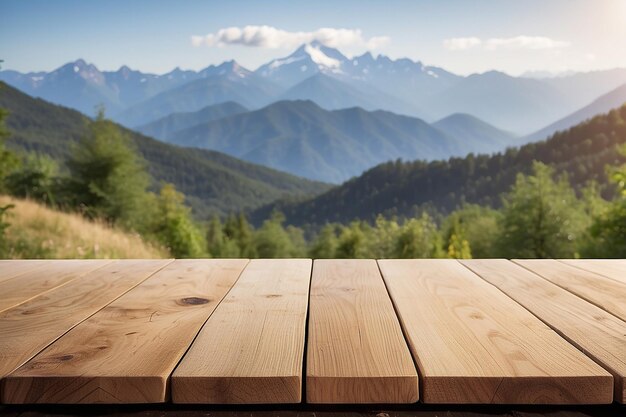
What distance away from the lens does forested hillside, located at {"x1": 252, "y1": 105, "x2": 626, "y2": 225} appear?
262 feet

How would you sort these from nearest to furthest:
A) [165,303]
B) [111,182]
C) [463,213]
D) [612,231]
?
[165,303], [612,231], [111,182], [463,213]

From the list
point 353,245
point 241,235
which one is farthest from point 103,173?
point 241,235

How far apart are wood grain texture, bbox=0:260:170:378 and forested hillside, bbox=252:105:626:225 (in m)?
71.6

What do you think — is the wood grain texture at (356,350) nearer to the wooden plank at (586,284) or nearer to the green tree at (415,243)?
the wooden plank at (586,284)

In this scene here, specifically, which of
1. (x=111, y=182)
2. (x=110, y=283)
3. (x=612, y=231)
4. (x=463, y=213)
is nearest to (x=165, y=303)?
(x=110, y=283)

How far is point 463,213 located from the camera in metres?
54.1

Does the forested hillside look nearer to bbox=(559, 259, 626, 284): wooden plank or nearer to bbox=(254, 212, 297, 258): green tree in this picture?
bbox=(254, 212, 297, 258): green tree

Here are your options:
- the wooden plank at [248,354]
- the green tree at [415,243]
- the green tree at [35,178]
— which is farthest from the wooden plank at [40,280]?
the green tree at [415,243]

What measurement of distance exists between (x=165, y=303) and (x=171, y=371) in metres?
0.45

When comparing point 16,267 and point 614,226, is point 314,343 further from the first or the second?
point 614,226

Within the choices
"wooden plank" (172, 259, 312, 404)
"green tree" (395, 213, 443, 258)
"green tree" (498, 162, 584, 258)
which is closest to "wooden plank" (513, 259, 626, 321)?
"wooden plank" (172, 259, 312, 404)

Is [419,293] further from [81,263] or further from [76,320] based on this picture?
[81,263]

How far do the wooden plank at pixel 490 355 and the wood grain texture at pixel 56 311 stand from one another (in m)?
0.64

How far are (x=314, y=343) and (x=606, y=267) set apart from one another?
4.03 feet
